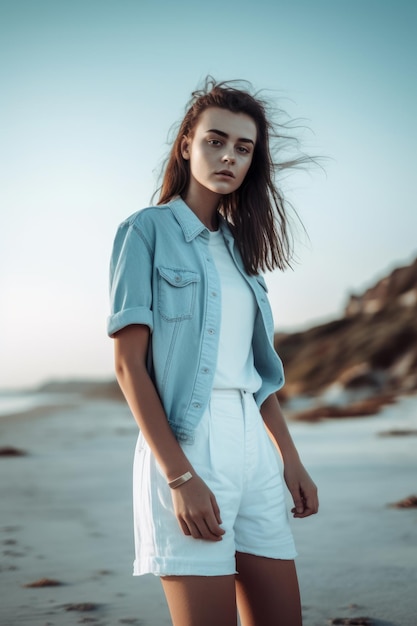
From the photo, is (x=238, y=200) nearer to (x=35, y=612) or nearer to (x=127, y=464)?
(x=35, y=612)

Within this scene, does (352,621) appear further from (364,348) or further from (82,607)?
(364,348)

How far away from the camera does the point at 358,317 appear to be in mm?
42688

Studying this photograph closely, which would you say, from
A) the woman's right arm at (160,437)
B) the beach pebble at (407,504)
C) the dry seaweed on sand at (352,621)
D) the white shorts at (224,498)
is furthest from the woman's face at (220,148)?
the beach pebble at (407,504)

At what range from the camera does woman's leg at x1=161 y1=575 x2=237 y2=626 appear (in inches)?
73.8

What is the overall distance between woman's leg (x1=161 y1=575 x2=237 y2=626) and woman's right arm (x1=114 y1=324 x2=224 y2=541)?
0.12m

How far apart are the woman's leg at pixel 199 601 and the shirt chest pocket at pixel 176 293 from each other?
2.24 feet

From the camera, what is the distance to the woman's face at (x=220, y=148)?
86.8 inches

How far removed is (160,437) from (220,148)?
0.89 meters

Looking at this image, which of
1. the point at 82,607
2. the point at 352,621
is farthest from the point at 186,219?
the point at 82,607

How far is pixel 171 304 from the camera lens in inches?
79.7

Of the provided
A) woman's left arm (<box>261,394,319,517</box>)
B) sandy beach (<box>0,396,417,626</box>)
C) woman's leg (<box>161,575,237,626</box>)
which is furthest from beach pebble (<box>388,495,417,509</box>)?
woman's leg (<box>161,575,237,626</box>)

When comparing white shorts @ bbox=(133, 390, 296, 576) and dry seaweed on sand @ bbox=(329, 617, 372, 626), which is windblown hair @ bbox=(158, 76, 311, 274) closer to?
white shorts @ bbox=(133, 390, 296, 576)

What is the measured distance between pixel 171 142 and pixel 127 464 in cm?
540

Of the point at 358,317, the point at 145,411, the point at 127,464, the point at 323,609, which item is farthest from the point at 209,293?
the point at 358,317
